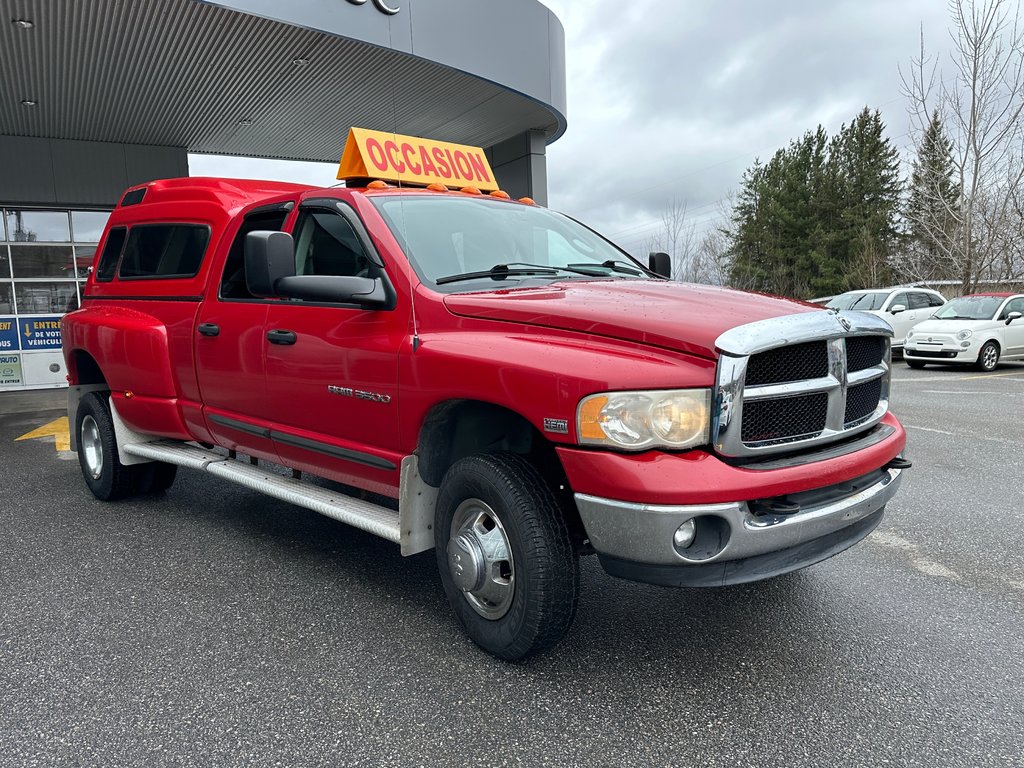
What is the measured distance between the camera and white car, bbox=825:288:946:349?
54.1 feet

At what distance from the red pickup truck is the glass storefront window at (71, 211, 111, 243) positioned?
12836 mm

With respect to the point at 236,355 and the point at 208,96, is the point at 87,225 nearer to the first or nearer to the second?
the point at 208,96

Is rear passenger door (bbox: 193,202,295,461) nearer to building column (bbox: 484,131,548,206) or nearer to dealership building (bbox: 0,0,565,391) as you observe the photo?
dealership building (bbox: 0,0,565,391)

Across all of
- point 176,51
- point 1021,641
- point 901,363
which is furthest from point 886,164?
point 1021,641

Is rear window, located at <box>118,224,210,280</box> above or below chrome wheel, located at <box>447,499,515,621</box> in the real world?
above

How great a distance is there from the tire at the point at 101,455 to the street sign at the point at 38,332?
1096 centimetres

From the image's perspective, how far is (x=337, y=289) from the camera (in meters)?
3.15

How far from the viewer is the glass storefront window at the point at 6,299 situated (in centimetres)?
1466

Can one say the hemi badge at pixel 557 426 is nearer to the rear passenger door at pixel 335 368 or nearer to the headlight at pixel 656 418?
the headlight at pixel 656 418

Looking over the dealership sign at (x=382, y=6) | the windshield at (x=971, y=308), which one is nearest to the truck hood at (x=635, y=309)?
the dealership sign at (x=382, y=6)

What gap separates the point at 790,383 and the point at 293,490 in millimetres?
2445

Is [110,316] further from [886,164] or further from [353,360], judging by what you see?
[886,164]

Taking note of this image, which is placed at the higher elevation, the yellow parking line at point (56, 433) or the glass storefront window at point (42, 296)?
the glass storefront window at point (42, 296)

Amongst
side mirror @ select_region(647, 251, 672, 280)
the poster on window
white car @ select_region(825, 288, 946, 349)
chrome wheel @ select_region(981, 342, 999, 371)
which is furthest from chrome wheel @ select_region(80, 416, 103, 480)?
white car @ select_region(825, 288, 946, 349)
